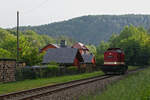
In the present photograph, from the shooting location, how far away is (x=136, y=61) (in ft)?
238

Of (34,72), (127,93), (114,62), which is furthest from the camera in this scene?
(114,62)

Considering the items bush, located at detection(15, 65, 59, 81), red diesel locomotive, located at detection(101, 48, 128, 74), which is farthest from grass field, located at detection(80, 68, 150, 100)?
red diesel locomotive, located at detection(101, 48, 128, 74)

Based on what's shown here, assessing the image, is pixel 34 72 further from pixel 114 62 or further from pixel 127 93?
pixel 127 93

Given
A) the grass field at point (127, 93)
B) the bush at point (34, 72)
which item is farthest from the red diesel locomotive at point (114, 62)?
the grass field at point (127, 93)

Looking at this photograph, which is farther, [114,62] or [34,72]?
[114,62]

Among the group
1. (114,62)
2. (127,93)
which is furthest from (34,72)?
(127,93)

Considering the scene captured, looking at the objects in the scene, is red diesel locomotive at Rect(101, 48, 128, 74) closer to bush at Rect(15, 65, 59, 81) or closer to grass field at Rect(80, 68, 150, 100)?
bush at Rect(15, 65, 59, 81)

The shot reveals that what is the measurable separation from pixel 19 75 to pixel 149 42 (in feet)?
172

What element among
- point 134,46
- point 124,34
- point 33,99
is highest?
point 124,34

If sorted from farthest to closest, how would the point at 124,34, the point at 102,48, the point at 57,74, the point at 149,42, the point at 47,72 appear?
1. the point at 102,48
2. the point at 124,34
3. the point at 149,42
4. the point at 57,74
5. the point at 47,72

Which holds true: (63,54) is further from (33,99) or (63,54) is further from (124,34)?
(124,34)

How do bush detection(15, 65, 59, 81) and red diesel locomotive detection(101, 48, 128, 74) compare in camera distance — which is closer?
bush detection(15, 65, 59, 81)

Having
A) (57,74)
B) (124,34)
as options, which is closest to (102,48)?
(124,34)

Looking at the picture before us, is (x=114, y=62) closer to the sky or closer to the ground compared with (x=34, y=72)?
closer to the sky
